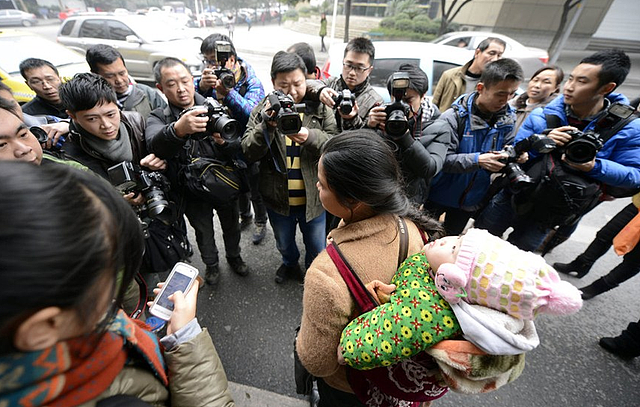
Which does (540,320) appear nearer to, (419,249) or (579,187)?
(579,187)

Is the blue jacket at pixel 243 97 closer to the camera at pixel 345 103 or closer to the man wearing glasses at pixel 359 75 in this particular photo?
the man wearing glasses at pixel 359 75

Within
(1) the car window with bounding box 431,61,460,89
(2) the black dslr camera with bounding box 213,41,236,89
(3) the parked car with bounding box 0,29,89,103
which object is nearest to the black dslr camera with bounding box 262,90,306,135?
(2) the black dslr camera with bounding box 213,41,236,89

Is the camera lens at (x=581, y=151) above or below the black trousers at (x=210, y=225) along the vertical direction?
above

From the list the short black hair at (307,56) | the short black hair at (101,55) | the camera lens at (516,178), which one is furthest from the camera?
the short black hair at (307,56)

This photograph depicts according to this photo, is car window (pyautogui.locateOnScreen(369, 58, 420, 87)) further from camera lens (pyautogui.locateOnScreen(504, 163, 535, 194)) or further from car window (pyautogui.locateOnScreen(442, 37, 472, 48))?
car window (pyautogui.locateOnScreen(442, 37, 472, 48))

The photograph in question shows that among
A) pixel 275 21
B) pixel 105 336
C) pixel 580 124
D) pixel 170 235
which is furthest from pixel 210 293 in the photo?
pixel 275 21

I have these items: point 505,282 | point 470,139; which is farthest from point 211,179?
point 470,139

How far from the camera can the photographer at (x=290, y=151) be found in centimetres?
203

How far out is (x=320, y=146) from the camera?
2.04 meters

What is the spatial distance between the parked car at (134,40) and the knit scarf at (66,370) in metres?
8.54

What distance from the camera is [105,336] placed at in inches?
28.5

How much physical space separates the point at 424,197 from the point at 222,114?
5.86ft

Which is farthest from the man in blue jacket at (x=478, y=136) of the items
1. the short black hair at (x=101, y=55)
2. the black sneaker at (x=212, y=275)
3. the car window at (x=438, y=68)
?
the short black hair at (x=101, y=55)

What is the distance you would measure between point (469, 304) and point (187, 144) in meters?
2.15
